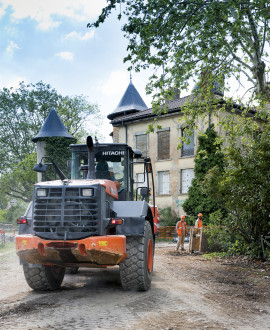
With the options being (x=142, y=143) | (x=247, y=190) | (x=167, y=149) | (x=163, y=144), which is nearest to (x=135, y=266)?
(x=247, y=190)

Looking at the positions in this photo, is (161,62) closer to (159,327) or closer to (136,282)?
(136,282)

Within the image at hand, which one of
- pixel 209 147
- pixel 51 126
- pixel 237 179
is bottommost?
pixel 237 179

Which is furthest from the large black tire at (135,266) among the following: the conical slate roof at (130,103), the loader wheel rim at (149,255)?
the conical slate roof at (130,103)

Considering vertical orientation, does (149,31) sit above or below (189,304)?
above

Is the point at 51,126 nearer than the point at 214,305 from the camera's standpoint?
No

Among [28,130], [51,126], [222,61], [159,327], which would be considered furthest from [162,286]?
[28,130]

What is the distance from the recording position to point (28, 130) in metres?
48.2

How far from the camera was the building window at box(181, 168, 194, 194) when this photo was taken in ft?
104

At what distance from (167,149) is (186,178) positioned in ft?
9.14

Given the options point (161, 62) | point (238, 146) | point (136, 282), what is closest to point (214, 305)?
point (136, 282)

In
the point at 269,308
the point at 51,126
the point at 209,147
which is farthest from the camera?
the point at 51,126

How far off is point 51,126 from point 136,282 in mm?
28692

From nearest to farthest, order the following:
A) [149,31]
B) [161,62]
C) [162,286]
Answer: [162,286]
[149,31]
[161,62]

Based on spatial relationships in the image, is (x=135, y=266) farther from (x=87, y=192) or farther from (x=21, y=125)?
(x=21, y=125)
